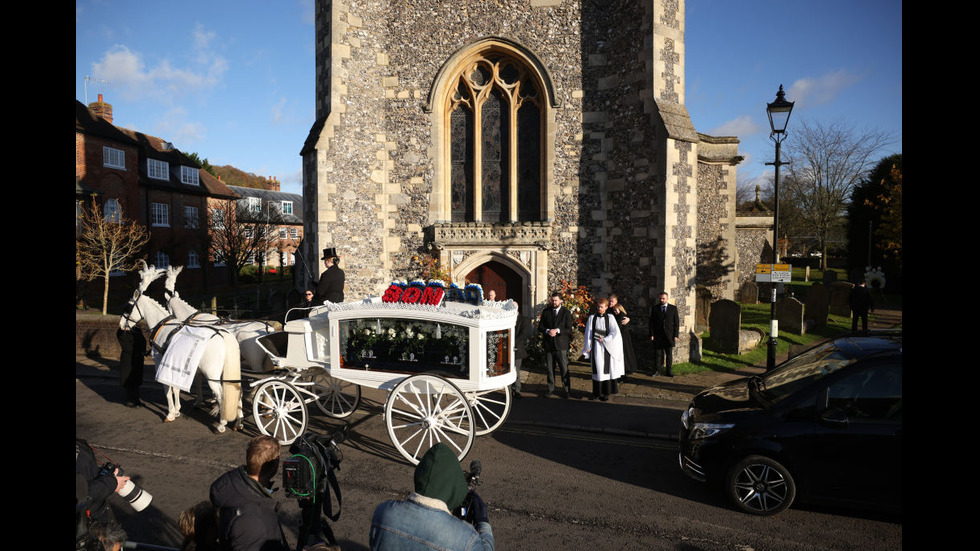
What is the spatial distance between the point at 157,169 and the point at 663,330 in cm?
3235

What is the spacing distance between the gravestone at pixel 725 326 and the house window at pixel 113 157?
29.0m

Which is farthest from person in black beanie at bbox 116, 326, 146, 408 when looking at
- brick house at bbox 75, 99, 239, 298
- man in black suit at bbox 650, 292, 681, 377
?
brick house at bbox 75, 99, 239, 298

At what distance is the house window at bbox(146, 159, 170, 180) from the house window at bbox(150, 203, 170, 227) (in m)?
1.82

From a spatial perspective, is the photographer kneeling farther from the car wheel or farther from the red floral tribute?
the red floral tribute

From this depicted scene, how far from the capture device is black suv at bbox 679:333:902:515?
477cm

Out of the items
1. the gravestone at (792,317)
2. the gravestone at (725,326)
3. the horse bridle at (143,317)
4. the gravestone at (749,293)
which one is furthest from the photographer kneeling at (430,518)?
the gravestone at (749,293)

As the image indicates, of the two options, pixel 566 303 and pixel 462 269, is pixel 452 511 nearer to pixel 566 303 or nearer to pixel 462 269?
pixel 566 303

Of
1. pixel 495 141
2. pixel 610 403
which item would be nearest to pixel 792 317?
pixel 610 403

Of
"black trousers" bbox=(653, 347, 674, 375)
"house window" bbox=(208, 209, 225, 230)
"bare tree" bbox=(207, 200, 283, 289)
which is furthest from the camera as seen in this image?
"house window" bbox=(208, 209, 225, 230)

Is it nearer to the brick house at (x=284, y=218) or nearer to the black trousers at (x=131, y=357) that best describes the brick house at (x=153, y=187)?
the brick house at (x=284, y=218)
